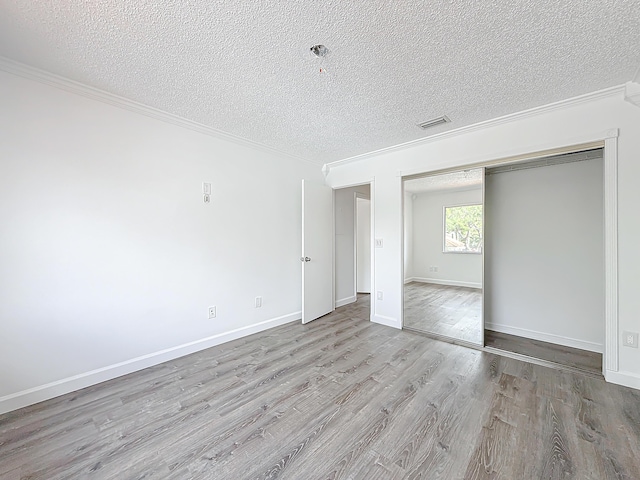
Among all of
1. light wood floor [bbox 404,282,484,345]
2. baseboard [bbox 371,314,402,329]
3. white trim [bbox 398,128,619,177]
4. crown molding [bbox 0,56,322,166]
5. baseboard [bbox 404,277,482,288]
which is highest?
crown molding [bbox 0,56,322,166]

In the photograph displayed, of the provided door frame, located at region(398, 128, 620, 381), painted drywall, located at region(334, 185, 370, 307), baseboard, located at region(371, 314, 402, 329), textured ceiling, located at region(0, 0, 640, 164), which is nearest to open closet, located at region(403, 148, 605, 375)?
baseboard, located at region(371, 314, 402, 329)

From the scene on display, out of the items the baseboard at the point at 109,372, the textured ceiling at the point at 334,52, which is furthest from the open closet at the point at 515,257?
the baseboard at the point at 109,372

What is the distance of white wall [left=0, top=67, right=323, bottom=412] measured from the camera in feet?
6.31

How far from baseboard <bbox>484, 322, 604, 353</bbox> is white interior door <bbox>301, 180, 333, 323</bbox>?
2.37m

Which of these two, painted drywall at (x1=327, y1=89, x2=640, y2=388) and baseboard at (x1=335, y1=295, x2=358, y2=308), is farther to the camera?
baseboard at (x1=335, y1=295, x2=358, y2=308)

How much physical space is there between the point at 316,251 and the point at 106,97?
2.92 meters

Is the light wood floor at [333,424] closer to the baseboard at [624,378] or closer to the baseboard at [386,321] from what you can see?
the baseboard at [624,378]

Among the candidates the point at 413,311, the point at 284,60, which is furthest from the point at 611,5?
the point at 413,311

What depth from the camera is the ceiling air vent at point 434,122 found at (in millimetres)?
2725

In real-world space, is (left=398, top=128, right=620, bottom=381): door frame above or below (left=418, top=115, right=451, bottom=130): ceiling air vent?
below

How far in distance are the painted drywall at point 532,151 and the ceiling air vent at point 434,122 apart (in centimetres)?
37

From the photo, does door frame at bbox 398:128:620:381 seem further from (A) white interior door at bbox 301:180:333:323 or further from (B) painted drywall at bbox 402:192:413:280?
(A) white interior door at bbox 301:180:333:323

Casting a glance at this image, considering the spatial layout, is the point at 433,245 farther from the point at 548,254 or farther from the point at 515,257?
the point at 548,254

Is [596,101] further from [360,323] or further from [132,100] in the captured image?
[132,100]
